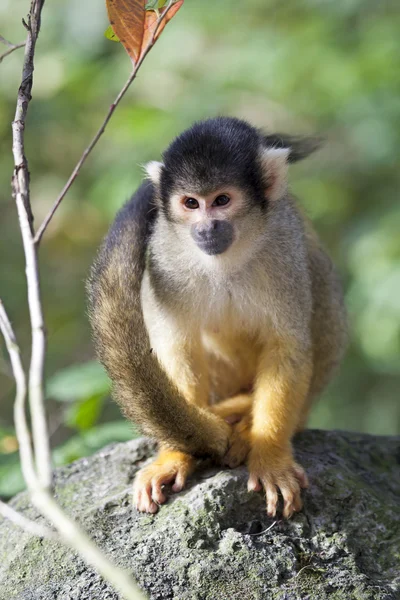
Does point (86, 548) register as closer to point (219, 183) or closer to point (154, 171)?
point (219, 183)

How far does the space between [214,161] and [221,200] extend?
0.55 ft

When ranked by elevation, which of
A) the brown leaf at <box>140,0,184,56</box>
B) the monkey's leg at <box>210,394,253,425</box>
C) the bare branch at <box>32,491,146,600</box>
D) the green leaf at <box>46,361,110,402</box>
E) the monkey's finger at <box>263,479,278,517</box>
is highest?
the brown leaf at <box>140,0,184,56</box>

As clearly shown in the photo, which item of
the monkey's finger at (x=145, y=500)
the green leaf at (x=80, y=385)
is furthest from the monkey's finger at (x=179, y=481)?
the green leaf at (x=80, y=385)

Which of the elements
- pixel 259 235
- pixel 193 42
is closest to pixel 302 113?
pixel 193 42

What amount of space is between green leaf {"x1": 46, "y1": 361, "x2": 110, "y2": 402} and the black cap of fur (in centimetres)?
93

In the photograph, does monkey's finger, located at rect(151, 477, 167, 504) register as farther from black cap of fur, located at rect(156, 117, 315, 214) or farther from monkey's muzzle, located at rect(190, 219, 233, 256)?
black cap of fur, located at rect(156, 117, 315, 214)

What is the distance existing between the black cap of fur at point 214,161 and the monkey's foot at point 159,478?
1.04 meters

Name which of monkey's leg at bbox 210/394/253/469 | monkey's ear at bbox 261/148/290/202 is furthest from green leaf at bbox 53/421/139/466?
monkey's ear at bbox 261/148/290/202

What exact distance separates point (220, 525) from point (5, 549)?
0.77 m

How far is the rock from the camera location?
2285 mm

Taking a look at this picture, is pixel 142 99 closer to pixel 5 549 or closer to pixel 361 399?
pixel 361 399

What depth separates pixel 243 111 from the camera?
6.21 meters

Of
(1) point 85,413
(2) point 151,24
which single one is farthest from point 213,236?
(1) point 85,413

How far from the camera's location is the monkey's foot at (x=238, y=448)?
283cm
